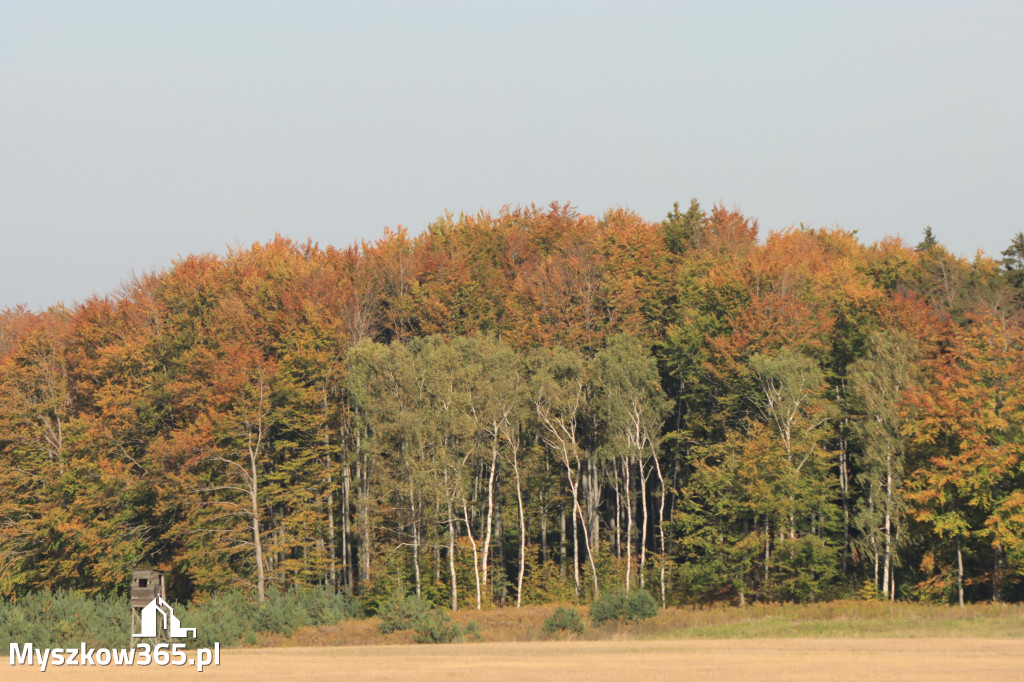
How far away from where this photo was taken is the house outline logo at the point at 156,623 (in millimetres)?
46219

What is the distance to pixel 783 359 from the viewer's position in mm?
62469

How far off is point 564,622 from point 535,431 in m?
18.4

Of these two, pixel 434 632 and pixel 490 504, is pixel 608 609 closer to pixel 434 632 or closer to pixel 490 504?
pixel 434 632

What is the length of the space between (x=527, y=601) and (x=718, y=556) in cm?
1232

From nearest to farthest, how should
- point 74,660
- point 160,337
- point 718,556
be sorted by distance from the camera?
point 74,660 → point 718,556 → point 160,337

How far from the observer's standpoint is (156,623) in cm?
4719

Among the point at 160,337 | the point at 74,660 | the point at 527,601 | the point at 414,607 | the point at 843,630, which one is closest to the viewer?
the point at 74,660

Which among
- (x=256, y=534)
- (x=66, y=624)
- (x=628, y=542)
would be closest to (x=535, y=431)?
(x=628, y=542)

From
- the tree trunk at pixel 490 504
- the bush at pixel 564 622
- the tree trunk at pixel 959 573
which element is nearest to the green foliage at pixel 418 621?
the bush at pixel 564 622

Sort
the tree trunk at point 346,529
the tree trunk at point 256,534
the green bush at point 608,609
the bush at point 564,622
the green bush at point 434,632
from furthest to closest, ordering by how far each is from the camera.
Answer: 1. the tree trunk at point 346,529
2. the tree trunk at point 256,534
3. the green bush at point 608,609
4. the bush at point 564,622
5. the green bush at point 434,632

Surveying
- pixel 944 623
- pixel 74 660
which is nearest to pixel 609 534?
pixel 944 623

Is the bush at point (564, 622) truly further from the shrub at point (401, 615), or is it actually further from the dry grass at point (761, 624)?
the shrub at point (401, 615)

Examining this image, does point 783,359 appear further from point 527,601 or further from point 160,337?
point 160,337

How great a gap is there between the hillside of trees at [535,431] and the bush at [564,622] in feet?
32.9
